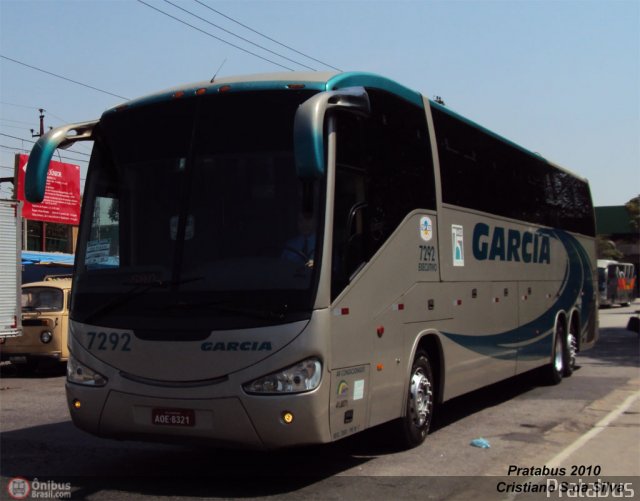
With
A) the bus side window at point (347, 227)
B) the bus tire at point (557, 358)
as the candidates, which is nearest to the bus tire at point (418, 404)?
the bus side window at point (347, 227)

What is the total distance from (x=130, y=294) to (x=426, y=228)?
339cm

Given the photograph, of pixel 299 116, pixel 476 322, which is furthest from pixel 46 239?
pixel 299 116

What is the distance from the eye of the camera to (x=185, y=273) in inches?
251

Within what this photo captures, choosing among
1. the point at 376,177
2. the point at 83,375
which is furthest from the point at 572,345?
the point at 83,375

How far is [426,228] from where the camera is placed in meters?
8.41

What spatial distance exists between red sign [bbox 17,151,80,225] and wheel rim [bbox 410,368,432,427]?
31.4 metres

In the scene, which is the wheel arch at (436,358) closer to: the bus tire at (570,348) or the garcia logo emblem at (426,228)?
the garcia logo emblem at (426,228)

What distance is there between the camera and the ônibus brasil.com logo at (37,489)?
6309 millimetres

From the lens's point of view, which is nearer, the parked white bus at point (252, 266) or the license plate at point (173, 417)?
the parked white bus at point (252, 266)

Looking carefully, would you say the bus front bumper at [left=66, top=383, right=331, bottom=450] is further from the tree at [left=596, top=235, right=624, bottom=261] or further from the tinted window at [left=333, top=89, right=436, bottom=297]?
the tree at [left=596, top=235, right=624, bottom=261]

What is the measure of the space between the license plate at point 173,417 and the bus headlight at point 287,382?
0.53m

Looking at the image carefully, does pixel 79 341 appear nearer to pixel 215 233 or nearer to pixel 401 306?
pixel 215 233

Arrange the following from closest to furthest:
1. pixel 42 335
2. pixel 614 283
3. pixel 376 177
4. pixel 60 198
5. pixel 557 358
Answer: pixel 376 177, pixel 557 358, pixel 42 335, pixel 60 198, pixel 614 283

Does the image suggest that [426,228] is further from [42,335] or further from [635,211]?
[635,211]
